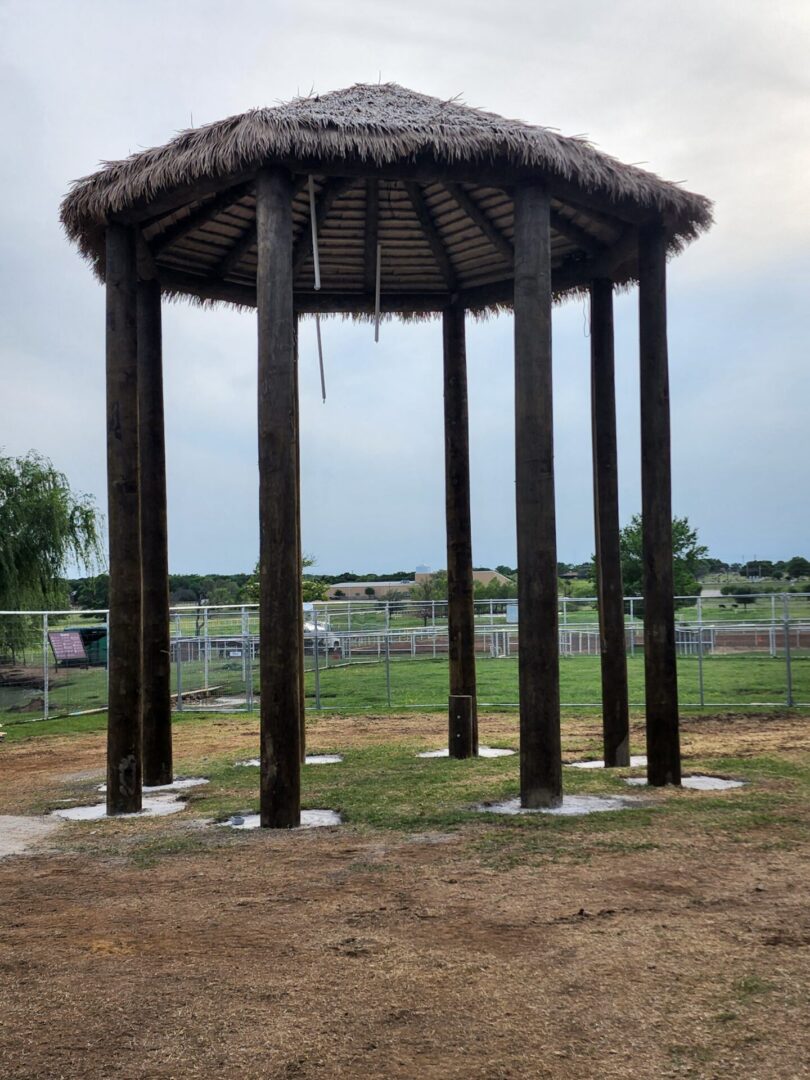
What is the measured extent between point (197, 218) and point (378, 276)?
1934 mm

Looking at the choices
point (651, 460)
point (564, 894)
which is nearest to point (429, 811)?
point (564, 894)

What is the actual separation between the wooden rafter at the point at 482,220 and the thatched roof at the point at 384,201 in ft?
0.06

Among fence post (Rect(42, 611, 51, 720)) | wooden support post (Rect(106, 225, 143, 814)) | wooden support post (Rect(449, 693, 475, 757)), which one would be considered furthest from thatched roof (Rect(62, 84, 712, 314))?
fence post (Rect(42, 611, 51, 720))

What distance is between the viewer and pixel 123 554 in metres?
8.23

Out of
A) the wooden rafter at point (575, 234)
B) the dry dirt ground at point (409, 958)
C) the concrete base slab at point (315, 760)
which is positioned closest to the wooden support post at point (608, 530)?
the wooden rafter at point (575, 234)

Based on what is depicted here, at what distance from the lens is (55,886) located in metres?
6.02

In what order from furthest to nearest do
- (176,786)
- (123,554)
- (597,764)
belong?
(597,764), (176,786), (123,554)

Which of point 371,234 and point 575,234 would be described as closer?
point 575,234

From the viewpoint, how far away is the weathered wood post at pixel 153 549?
374 inches

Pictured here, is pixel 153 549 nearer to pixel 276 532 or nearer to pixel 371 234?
pixel 276 532

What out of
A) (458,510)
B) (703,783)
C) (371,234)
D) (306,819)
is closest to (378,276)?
(371,234)

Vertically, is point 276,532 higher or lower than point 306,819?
higher

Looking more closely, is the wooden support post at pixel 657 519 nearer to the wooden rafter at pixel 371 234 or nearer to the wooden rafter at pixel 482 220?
the wooden rafter at pixel 482 220

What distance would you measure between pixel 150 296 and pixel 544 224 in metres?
3.93
